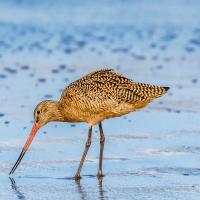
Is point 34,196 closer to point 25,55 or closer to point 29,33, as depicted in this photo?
point 25,55

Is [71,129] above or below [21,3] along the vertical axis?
below

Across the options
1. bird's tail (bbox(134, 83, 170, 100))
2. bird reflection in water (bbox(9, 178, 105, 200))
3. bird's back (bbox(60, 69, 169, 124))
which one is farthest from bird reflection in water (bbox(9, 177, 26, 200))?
bird's tail (bbox(134, 83, 170, 100))

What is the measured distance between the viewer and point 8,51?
786 inches

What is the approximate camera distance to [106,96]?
32.2ft

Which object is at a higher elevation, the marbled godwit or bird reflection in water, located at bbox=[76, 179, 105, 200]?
the marbled godwit

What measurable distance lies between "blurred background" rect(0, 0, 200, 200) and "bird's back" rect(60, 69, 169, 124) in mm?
614

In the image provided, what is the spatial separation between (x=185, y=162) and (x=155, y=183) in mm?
1047

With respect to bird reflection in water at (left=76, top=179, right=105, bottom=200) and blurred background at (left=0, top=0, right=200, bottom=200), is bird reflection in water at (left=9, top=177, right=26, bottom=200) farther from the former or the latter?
bird reflection in water at (left=76, top=179, right=105, bottom=200)

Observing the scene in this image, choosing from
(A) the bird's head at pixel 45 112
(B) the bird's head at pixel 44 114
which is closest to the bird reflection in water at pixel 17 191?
(B) the bird's head at pixel 44 114

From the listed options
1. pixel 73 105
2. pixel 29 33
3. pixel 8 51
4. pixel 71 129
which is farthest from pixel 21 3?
pixel 73 105

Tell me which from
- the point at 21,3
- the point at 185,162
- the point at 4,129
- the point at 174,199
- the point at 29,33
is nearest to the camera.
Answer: the point at 174,199

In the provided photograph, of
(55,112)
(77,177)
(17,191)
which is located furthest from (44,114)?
(17,191)

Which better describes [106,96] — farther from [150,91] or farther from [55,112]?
[55,112]

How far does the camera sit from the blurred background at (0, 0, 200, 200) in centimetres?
905
